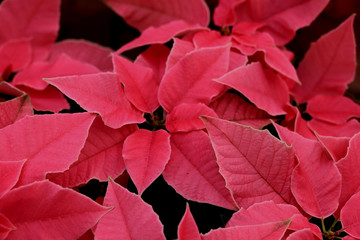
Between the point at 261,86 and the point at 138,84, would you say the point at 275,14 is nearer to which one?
the point at 261,86

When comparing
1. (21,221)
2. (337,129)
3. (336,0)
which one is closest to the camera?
(21,221)

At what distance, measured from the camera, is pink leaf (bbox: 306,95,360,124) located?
0.65 meters

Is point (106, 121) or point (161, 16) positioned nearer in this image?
point (106, 121)

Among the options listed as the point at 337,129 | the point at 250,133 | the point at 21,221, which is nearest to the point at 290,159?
the point at 250,133

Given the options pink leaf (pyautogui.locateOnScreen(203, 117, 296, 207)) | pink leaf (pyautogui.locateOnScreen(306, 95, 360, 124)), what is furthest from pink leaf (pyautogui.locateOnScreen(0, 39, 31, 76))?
pink leaf (pyautogui.locateOnScreen(306, 95, 360, 124))

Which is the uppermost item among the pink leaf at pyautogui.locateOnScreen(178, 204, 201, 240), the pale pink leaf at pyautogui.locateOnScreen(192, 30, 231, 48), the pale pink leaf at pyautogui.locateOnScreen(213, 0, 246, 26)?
the pale pink leaf at pyautogui.locateOnScreen(213, 0, 246, 26)

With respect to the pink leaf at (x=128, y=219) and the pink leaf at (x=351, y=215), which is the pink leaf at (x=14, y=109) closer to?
the pink leaf at (x=128, y=219)

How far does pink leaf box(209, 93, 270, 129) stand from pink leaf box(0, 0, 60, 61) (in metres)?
0.33

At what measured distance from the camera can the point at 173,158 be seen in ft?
1.75

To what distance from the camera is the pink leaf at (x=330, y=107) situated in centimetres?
65

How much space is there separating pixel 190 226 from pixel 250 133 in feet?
0.42

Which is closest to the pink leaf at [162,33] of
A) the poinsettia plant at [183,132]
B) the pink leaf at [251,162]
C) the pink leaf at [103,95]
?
the poinsettia plant at [183,132]

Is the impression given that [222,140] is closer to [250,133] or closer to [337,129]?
[250,133]

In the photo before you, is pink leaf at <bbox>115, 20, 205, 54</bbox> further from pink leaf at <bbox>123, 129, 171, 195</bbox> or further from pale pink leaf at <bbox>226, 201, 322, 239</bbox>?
pale pink leaf at <bbox>226, 201, 322, 239</bbox>
